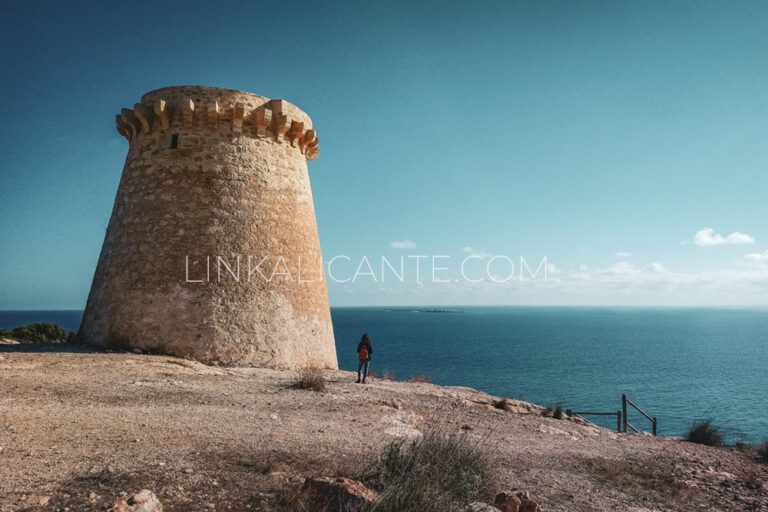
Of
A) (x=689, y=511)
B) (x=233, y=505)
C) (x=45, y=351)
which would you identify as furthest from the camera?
(x=45, y=351)

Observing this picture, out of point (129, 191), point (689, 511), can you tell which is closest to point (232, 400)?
point (689, 511)

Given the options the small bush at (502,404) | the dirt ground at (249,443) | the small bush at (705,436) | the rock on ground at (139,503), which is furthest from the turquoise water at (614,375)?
the rock on ground at (139,503)

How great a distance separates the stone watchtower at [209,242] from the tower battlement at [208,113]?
29 millimetres

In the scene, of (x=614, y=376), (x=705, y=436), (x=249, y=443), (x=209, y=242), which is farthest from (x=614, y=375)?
(x=249, y=443)

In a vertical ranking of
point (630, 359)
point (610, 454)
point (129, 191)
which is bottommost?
point (630, 359)

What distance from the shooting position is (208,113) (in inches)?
494

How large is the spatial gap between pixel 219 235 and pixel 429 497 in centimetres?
987

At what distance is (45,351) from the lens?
1096 centimetres

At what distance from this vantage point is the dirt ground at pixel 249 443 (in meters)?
4.18

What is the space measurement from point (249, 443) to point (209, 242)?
7637 millimetres

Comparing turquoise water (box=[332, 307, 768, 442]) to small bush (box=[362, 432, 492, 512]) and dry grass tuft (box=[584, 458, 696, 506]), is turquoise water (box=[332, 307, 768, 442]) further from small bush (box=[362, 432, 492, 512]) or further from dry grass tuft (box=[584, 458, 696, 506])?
small bush (box=[362, 432, 492, 512])

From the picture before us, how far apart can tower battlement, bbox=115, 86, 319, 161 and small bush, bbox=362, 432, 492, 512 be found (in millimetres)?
10596

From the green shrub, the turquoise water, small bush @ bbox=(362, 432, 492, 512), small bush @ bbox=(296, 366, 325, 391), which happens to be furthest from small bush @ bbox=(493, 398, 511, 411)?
the green shrub

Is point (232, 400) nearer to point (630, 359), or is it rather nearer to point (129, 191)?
point (129, 191)
